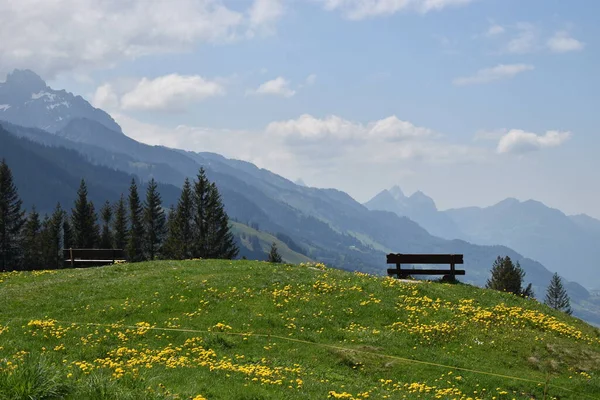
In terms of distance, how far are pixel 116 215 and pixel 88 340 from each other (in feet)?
312

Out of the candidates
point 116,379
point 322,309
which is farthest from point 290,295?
point 116,379

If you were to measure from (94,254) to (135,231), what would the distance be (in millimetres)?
64381

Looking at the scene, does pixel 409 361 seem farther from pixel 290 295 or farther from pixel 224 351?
pixel 290 295

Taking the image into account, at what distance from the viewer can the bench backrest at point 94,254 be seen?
42.4 m

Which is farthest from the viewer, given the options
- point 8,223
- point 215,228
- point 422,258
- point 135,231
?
point 135,231

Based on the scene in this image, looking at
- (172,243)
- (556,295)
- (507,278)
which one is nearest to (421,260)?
(507,278)

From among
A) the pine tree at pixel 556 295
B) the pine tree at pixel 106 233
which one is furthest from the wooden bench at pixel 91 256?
the pine tree at pixel 556 295

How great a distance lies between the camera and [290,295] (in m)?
26.5

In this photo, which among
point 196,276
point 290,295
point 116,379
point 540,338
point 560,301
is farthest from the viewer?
point 560,301

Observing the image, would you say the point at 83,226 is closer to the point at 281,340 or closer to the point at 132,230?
the point at 132,230

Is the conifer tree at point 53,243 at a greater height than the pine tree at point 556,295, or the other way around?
the conifer tree at point 53,243

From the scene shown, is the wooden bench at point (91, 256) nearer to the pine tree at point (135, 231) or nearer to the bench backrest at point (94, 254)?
the bench backrest at point (94, 254)

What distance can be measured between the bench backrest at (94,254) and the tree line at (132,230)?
167 feet

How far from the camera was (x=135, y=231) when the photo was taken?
105688mm
